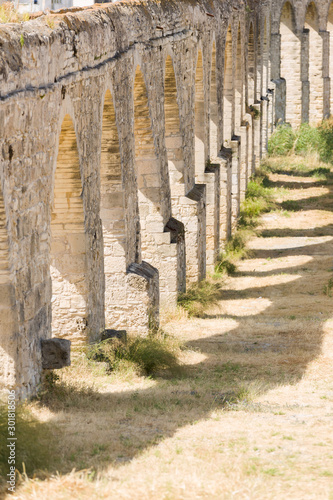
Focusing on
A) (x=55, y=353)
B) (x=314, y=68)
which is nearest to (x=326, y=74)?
(x=314, y=68)

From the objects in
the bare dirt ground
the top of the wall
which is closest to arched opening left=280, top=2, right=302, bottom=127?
the top of the wall

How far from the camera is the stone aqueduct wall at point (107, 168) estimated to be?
6184 millimetres

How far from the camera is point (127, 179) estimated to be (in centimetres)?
970

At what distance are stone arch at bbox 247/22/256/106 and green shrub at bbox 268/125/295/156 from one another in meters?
4.06

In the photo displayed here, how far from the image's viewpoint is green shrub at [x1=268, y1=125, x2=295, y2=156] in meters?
27.8

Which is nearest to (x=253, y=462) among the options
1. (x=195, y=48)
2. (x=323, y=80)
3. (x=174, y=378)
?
(x=174, y=378)

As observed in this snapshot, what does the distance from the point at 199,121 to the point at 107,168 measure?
6030mm

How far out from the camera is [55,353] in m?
6.67

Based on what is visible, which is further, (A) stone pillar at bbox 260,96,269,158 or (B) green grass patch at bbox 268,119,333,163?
(B) green grass patch at bbox 268,119,333,163

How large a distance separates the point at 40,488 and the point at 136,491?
0.56 metres

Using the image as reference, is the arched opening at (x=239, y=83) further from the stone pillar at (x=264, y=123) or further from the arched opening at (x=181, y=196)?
the arched opening at (x=181, y=196)

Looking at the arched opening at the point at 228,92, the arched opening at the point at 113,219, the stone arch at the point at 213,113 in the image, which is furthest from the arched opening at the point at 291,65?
the arched opening at the point at 113,219

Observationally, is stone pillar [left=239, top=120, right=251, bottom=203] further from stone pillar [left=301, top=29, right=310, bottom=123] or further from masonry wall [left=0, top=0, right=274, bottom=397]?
stone pillar [left=301, top=29, right=310, bottom=123]

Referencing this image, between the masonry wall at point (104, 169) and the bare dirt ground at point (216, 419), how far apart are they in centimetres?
70
